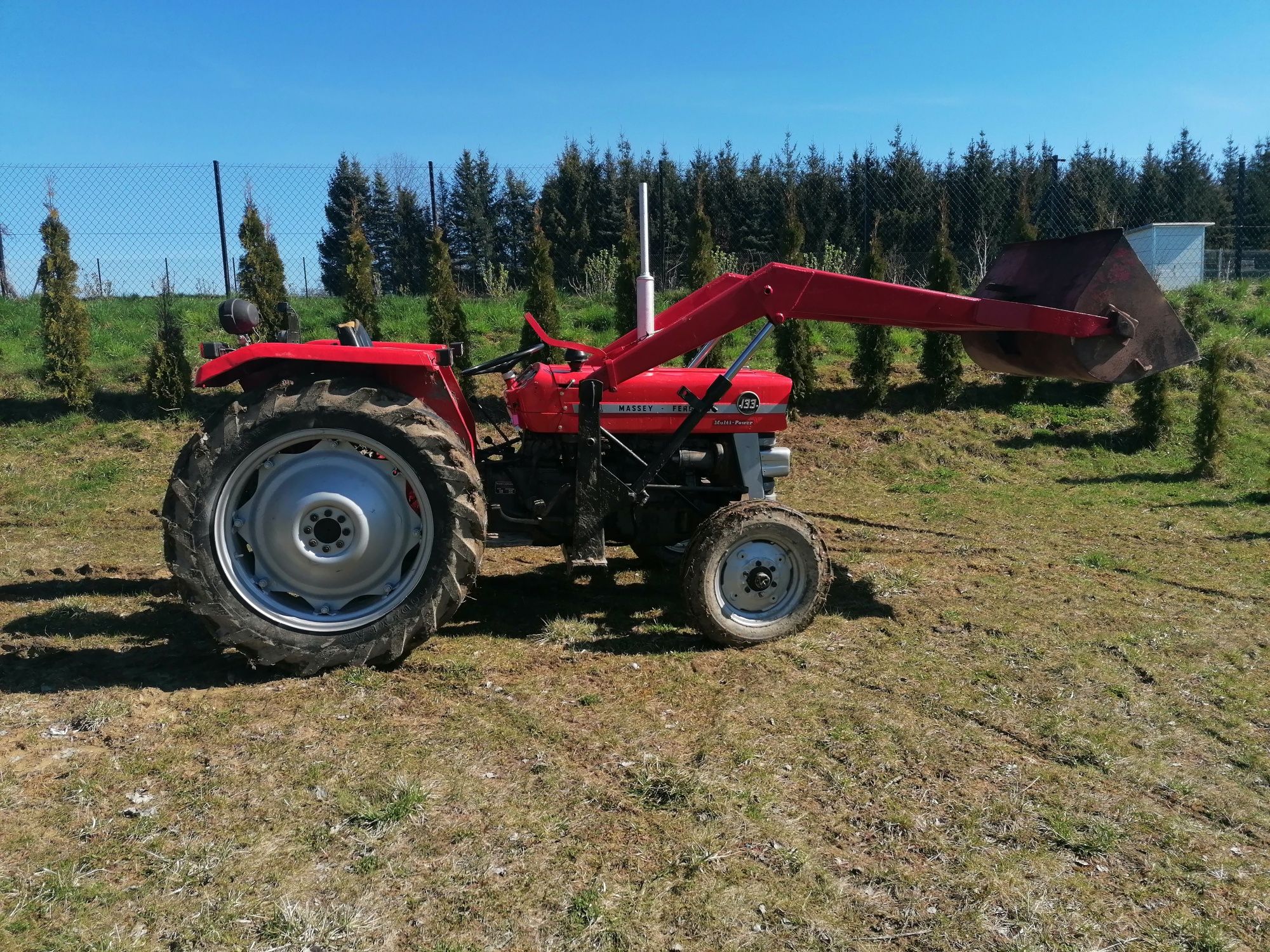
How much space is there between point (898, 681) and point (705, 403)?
1.63 m

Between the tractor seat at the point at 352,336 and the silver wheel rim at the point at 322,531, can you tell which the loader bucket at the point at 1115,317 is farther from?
the tractor seat at the point at 352,336

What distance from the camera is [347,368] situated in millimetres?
4297

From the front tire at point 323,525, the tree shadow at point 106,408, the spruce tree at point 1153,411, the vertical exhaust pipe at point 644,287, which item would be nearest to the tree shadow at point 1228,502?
the spruce tree at point 1153,411

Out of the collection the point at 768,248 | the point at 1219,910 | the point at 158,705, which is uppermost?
the point at 768,248

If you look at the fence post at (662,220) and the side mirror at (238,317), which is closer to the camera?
the side mirror at (238,317)

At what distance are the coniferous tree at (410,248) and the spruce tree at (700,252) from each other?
25.9 feet

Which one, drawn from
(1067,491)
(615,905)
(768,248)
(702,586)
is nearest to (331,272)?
(768,248)

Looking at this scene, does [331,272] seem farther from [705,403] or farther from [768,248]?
[705,403]

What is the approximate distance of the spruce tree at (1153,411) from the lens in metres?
9.84

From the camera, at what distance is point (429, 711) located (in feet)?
12.3

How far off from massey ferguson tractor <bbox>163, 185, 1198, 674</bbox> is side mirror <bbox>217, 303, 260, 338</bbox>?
1 cm

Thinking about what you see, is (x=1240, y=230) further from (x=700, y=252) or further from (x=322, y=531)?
(x=322, y=531)

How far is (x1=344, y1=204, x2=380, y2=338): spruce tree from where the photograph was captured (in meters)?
11.8

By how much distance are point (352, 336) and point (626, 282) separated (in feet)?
25.5
